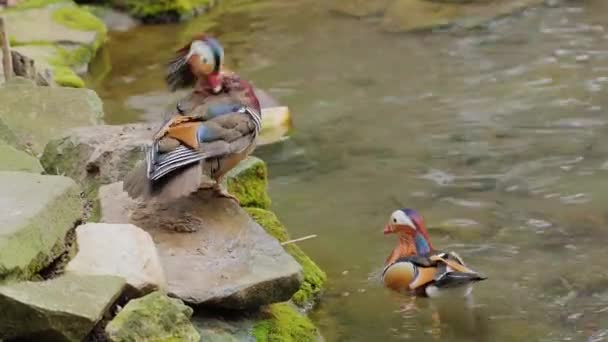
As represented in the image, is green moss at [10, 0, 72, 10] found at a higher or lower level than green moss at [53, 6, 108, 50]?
higher

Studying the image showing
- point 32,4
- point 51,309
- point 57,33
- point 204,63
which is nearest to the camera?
point 51,309

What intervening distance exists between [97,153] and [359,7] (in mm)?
8009

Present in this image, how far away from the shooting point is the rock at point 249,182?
18.1 feet

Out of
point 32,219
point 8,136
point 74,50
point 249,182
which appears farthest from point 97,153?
point 74,50

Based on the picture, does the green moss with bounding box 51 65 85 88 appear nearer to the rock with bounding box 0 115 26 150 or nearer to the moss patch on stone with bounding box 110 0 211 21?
the rock with bounding box 0 115 26 150

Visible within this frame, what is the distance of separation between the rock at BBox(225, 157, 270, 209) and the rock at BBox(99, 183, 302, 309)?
761mm

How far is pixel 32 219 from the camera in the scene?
12.4 ft

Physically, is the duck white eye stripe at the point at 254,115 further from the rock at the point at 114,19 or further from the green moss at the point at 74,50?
the rock at the point at 114,19

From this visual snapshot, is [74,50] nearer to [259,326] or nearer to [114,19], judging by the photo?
[114,19]

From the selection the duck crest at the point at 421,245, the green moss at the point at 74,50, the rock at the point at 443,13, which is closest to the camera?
the duck crest at the point at 421,245

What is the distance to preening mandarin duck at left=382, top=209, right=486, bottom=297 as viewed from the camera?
17.6 ft

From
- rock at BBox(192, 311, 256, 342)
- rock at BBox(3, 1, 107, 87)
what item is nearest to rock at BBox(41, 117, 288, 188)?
rock at BBox(192, 311, 256, 342)

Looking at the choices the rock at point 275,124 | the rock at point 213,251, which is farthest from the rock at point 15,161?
the rock at point 275,124

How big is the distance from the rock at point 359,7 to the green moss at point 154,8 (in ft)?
5.81
